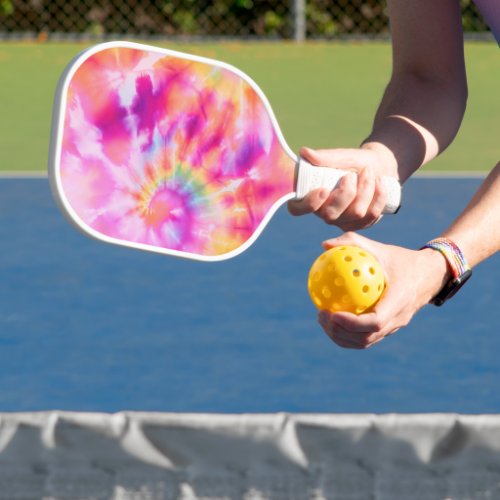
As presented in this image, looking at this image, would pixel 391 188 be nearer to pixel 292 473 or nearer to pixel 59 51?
pixel 292 473

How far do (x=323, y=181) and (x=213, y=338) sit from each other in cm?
245

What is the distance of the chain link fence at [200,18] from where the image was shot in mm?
12695

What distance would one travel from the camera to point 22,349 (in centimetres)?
459

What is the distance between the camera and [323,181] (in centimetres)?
233

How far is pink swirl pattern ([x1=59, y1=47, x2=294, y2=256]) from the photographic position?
2191 millimetres

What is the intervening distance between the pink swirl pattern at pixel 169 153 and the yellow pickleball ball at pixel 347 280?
23 cm

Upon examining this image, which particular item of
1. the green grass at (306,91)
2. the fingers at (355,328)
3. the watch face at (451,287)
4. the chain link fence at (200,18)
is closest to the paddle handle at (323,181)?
the watch face at (451,287)

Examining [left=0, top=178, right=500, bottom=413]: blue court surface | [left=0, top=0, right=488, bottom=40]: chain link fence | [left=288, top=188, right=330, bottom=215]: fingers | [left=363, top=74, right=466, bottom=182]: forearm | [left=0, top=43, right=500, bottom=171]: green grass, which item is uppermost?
[left=363, top=74, right=466, bottom=182]: forearm

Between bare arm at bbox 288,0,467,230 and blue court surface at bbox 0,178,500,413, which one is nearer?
bare arm at bbox 288,0,467,230

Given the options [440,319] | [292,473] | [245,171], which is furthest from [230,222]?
[440,319]

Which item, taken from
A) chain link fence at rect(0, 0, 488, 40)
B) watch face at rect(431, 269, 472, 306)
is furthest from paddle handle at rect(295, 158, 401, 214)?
chain link fence at rect(0, 0, 488, 40)

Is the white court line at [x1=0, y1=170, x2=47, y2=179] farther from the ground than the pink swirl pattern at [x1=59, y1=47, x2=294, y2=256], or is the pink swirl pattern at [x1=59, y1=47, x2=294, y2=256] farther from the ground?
the pink swirl pattern at [x1=59, y1=47, x2=294, y2=256]

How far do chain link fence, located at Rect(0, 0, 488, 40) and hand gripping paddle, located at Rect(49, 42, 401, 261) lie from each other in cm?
1025

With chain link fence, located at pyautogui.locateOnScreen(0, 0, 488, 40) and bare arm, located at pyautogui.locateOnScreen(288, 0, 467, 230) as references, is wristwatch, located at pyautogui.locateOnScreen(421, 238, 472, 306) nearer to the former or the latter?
bare arm, located at pyautogui.locateOnScreen(288, 0, 467, 230)
